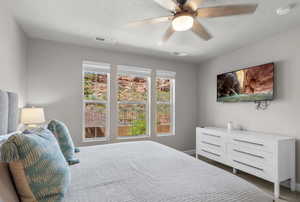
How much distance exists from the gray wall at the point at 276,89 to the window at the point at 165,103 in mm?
1062

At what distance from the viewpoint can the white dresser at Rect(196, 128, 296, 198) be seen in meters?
2.34

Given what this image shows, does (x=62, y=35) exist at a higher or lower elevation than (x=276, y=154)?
higher

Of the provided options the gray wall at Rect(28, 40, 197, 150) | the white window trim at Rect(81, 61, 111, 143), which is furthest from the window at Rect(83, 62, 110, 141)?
the gray wall at Rect(28, 40, 197, 150)

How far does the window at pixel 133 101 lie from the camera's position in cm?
380

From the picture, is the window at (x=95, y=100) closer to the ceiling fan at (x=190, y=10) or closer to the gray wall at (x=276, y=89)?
the ceiling fan at (x=190, y=10)

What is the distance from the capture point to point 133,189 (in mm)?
1125

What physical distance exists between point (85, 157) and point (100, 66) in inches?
87.7

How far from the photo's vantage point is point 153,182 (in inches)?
48.2

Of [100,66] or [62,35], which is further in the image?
[100,66]

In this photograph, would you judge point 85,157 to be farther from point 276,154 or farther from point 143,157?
point 276,154

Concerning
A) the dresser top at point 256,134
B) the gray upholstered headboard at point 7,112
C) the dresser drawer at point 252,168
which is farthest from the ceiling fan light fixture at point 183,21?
the dresser drawer at point 252,168

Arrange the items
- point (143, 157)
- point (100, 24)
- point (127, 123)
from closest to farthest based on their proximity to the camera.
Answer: point (143, 157) → point (100, 24) → point (127, 123)

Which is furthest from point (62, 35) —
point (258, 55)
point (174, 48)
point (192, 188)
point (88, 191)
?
point (258, 55)

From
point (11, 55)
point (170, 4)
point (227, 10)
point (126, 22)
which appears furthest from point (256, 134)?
point (11, 55)
